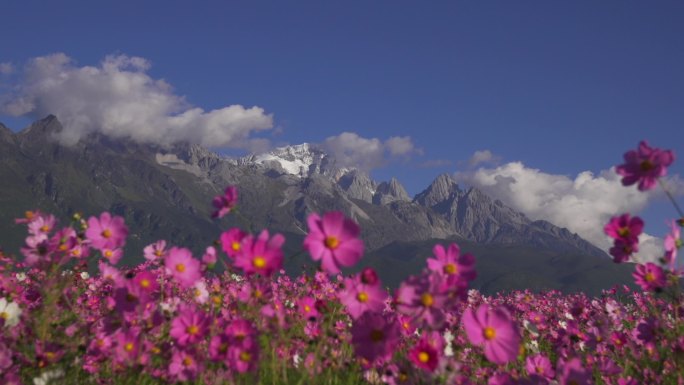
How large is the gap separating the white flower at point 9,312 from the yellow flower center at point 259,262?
1.87m

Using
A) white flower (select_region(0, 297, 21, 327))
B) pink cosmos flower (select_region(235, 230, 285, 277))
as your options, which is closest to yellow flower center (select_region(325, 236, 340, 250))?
pink cosmos flower (select_region(235, 230, 285, 277))

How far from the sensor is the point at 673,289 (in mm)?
3357

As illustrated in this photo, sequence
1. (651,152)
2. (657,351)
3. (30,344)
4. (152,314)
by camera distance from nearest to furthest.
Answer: (651,152), (152,314), (30,344), (657,351)

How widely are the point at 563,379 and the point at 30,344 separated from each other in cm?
348

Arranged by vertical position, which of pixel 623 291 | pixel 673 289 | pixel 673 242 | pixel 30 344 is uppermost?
pixel 623 291

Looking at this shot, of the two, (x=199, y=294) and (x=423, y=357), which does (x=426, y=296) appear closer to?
(x=423, y=357)

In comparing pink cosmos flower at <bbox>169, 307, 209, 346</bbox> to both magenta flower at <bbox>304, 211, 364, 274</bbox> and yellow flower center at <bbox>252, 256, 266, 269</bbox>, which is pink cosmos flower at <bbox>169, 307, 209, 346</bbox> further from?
magenta flower at <bbox>304, 211, 364, 274</bbox>

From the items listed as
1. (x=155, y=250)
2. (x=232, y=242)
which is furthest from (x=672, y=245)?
(x=155, y=250)

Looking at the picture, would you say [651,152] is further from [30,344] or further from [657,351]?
[30,344]

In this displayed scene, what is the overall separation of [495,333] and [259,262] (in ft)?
3.88

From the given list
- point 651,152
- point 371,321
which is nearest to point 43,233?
point 371,321

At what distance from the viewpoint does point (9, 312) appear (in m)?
3.74

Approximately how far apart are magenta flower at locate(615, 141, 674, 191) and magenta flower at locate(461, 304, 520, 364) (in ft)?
3.46

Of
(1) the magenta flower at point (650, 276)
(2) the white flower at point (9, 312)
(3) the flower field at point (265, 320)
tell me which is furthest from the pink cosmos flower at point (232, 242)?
(1) the magenta flower at point (650, 276)
